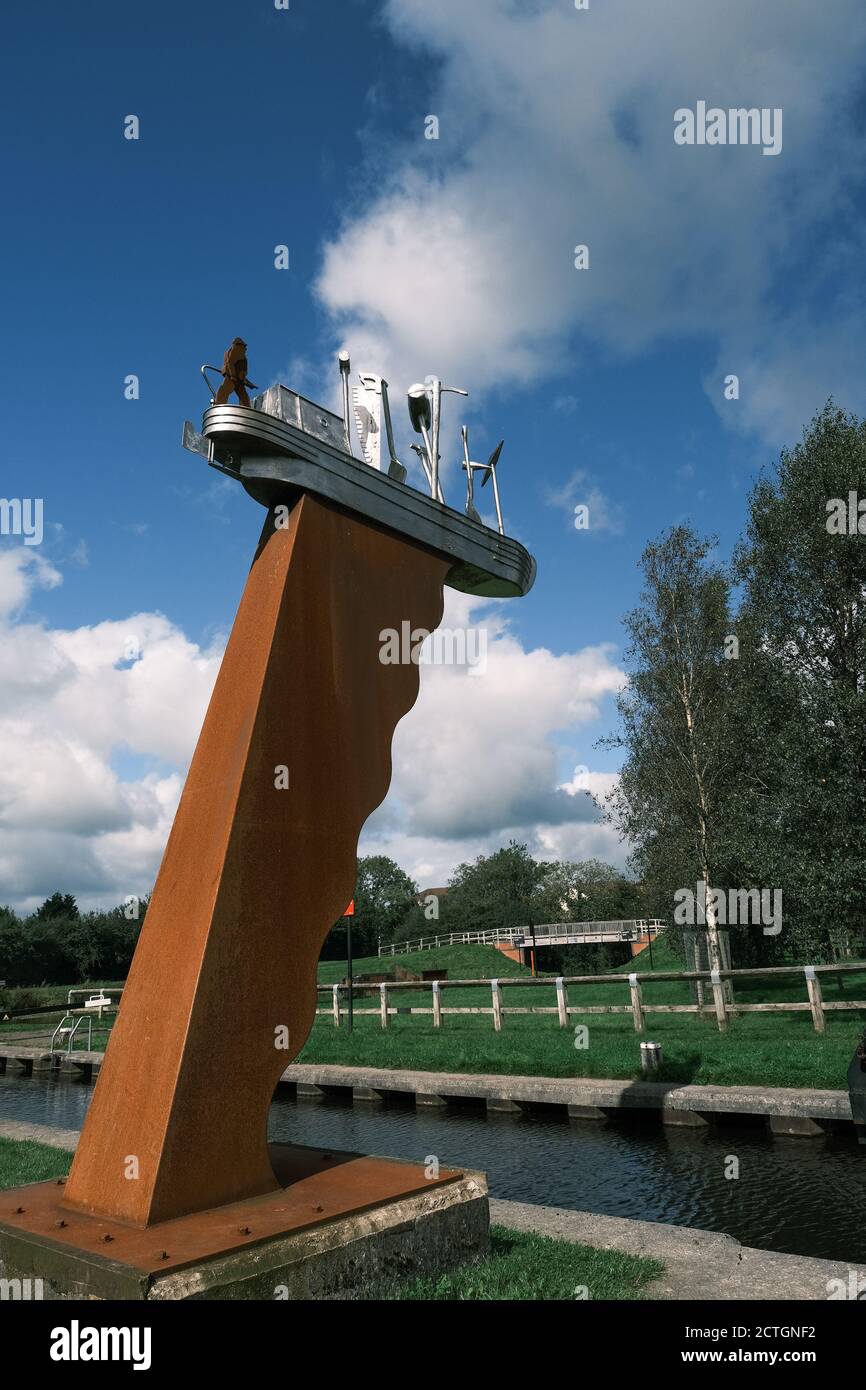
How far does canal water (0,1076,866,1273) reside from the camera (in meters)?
7.07

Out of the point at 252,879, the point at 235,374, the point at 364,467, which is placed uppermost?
the point at 235,374

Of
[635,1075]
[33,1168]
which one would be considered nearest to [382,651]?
[33,1168]

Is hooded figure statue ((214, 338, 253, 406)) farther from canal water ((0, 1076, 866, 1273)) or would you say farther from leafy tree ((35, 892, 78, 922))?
leafy tree ((35, 892, 78, 922))

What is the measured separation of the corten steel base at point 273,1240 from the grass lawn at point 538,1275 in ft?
0.50

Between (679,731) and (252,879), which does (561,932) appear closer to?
(679,731)

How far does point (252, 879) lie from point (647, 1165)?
610 centimetres

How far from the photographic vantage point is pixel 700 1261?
512 cm

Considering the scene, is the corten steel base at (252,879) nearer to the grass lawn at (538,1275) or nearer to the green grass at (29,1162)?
the grass lawn at (538,1275)

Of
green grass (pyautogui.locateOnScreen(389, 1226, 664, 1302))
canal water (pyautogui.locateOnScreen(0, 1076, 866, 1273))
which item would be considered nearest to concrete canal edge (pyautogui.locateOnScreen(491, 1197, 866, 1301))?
green grass (pyautogui.locateOnScreen(389, 1226, 664, 1302))

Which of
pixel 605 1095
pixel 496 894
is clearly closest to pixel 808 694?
pixel 605 1095

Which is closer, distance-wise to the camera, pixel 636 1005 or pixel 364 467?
pixel 364 467

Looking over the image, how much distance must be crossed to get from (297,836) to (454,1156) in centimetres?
627

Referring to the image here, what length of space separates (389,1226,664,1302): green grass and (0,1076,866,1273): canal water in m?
0.73
